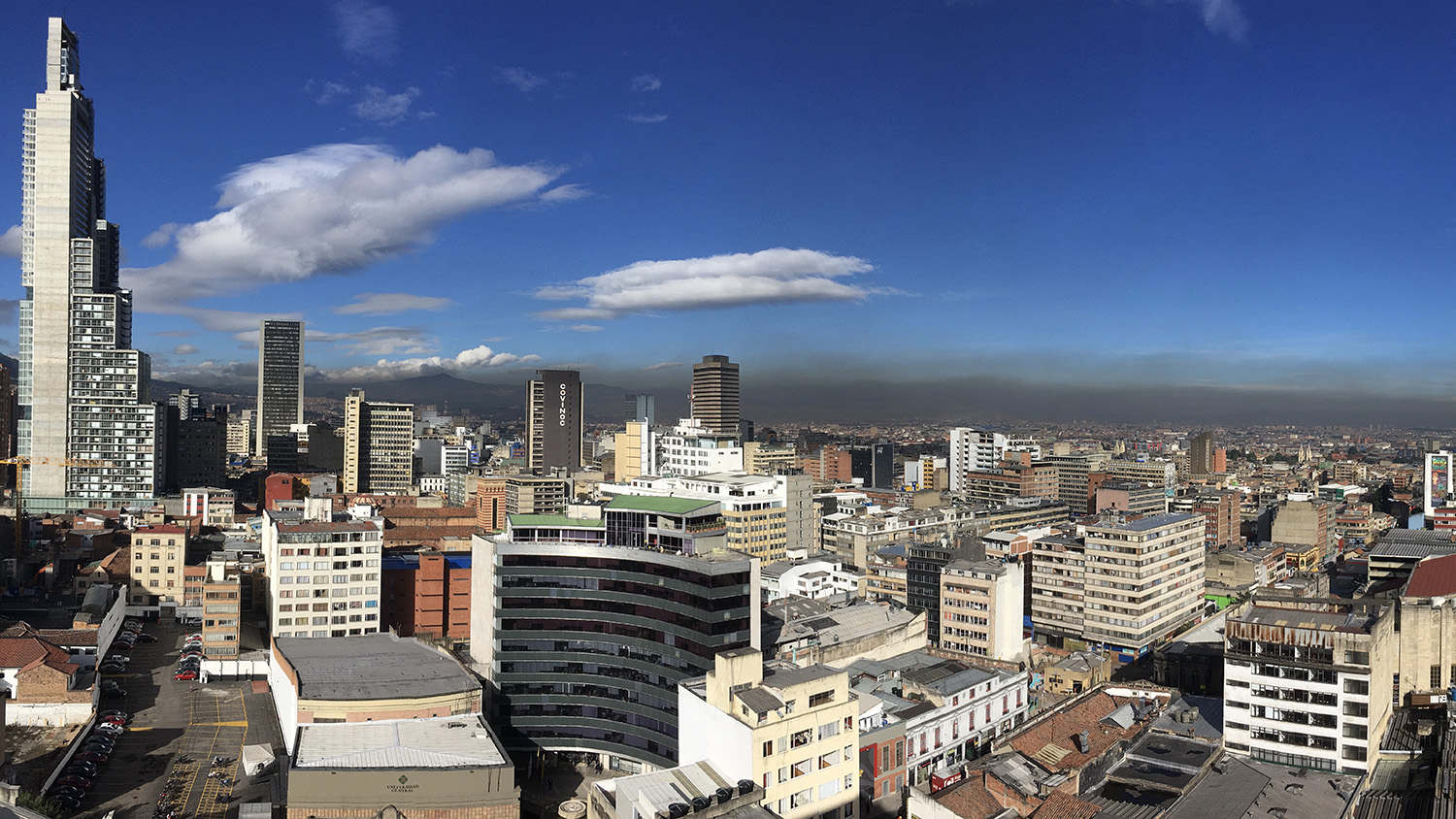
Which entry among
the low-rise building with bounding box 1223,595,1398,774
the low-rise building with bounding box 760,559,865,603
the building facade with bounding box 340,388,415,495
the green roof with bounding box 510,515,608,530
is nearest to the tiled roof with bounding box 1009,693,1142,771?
the low-rise building with bounding box 1223,595,1398,774

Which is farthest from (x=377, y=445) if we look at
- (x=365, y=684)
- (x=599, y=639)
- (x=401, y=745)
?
(x=401, y=745)

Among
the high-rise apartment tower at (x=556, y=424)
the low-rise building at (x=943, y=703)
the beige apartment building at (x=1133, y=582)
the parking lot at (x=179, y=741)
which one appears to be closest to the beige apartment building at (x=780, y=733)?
the low-rise building at (x=943, y=703)

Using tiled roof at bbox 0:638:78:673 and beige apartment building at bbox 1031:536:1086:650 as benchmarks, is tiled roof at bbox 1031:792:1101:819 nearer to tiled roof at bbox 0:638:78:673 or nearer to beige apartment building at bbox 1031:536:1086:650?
beige apartment building at bbox 1031:536:1086:650

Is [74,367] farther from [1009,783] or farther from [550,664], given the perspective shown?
[1009,783]

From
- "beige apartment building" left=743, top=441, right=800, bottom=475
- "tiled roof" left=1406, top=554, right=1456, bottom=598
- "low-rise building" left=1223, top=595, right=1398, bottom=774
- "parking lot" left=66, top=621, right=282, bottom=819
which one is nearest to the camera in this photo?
"low-rise building" left=1223, top=595, right=1398, bottom=774

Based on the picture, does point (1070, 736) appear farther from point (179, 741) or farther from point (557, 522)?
point (179, 741)

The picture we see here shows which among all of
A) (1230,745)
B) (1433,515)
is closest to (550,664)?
(1230,745)
